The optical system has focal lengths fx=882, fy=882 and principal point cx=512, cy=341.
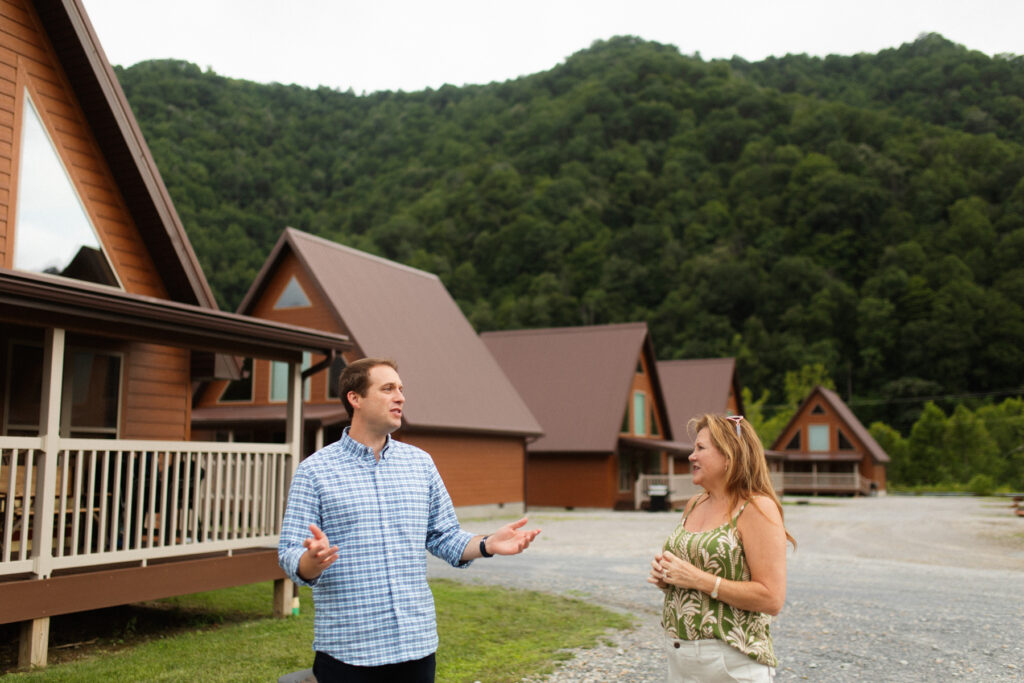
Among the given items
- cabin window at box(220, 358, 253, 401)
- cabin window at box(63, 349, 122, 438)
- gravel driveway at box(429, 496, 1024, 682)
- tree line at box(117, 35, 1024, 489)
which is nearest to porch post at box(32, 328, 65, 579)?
cabin window at box(63, 349, 122, 438)

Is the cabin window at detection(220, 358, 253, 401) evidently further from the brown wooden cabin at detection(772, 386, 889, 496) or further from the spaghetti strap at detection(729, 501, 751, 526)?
the brown wooden cabin at detection(772, 386, 889, 496)

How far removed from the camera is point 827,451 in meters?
52.6

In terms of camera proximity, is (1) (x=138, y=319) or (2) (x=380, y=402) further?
(1) (x=138, y=319)

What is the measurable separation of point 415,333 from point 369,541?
73.8ft

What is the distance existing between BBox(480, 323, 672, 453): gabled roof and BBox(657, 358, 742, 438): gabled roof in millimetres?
6416

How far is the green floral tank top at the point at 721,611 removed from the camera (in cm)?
339

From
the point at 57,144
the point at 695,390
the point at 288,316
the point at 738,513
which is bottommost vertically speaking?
the point at 738,513

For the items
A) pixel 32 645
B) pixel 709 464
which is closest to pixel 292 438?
pixel 32 645

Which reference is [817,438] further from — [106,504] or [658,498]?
[106,504]

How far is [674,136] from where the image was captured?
3275 inches

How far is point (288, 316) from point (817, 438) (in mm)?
38510

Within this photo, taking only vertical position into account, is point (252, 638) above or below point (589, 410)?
below

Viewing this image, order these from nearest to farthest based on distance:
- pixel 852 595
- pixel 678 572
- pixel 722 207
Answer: pixel 678 572, pixel 852 595, pixel 722 207

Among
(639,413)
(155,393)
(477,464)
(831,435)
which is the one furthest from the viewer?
(831,435)
